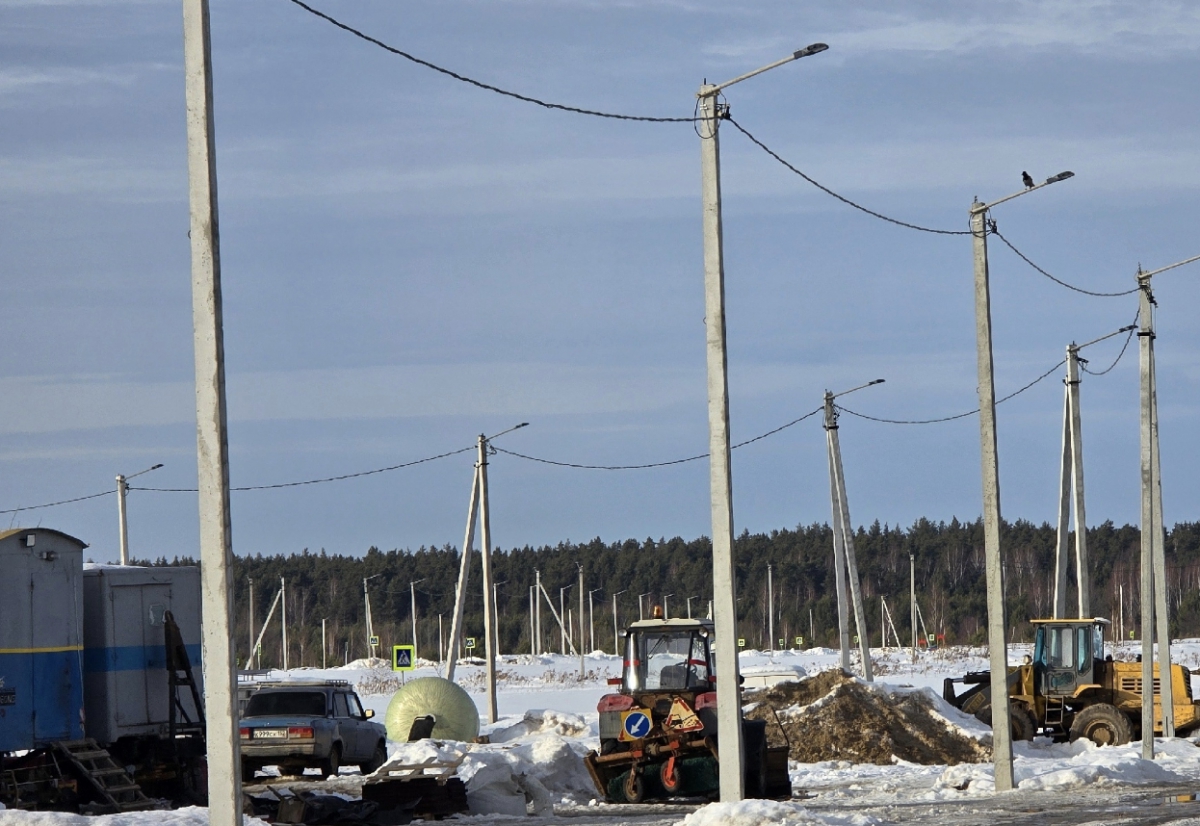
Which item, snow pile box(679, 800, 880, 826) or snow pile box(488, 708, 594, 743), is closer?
snow pile box(679, 800, 880, 826)

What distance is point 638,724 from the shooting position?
2420 cm

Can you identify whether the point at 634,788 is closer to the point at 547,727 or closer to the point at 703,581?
the point at 547,727

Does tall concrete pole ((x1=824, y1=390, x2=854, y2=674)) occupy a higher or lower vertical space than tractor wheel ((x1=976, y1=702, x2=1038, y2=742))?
higher

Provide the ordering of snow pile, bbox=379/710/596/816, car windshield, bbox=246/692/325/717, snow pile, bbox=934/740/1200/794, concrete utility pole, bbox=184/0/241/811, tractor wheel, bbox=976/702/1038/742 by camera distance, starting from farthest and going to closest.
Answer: tractor wheel, bbox=976/702/1038/742, car windshield, bbox=246/692/325/717, snow pile, bbox=934/740/1200/794, snow pile, bbox=379/710/596/816, concrete utility pole, bbox=184/0/241/811

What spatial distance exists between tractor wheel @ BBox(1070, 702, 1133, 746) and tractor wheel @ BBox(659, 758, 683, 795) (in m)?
13.7

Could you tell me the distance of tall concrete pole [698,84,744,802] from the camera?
61.9ft

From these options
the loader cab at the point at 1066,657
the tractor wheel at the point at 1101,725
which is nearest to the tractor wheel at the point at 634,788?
the tractor wheel at the point at 1101,725

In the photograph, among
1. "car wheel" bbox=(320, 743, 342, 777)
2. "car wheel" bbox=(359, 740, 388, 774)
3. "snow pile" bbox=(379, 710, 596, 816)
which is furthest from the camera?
"car wheel" bbox=(359, 740, 388, 774)

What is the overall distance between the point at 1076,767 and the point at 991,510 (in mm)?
4924

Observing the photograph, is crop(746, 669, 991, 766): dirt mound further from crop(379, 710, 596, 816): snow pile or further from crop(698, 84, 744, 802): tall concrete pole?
crop(698, 84, 744, 802): tall concrete pole

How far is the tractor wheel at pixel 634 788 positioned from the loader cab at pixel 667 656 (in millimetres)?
1227

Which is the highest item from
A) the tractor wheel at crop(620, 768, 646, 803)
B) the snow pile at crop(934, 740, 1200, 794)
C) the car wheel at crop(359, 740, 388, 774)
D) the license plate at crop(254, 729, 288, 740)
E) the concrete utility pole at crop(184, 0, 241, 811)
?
the concrete utility pole at crop(184, 0, 241, 811)

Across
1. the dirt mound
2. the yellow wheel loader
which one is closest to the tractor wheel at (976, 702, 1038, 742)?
the yellow wheel loader

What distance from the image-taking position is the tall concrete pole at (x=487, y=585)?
40719 mm
